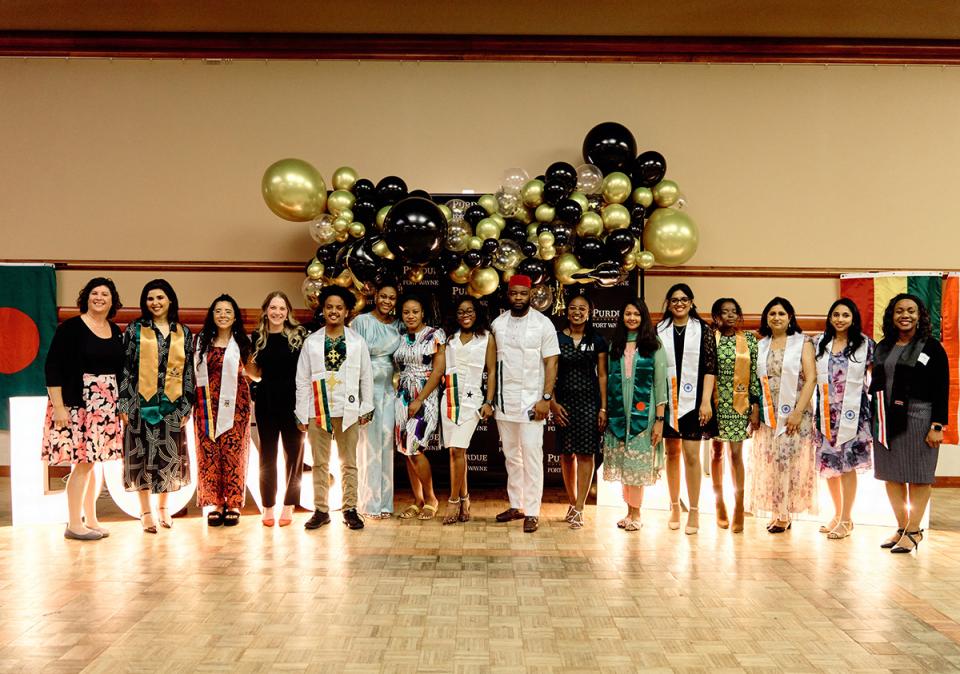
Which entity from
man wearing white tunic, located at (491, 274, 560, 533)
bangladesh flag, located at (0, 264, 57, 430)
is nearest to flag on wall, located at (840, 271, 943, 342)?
man wearing white tunic, located at (491, 274, 560, 533)

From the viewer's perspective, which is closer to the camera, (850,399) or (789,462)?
(850,399)

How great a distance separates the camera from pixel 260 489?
4.63 m

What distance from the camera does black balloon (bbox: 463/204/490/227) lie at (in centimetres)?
520

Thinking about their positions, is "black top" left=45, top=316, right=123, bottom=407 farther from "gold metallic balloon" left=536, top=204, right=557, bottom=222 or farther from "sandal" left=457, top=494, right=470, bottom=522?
"gold metallic balloon" left=536, top=204, right=557, bottom=222

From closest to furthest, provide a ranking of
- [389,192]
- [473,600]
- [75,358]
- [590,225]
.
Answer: [473,600]
[75,358]
[590,225]
[389,192]

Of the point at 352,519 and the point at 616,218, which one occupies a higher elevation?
the point at 616,218

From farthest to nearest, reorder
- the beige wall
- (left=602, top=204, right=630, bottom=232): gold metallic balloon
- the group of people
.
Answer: the beige wall, (left=602, top=204, right=630, bottom=232): gold metallic balloon, the group of people

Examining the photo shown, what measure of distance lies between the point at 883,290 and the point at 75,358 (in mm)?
6018

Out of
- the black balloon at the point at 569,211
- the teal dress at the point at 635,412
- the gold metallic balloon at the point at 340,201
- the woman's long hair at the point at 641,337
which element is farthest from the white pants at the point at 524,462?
the gold metallic balloon at the point at 340,201

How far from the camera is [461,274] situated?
16.6 feet

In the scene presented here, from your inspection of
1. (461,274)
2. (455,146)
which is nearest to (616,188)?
(461,274)

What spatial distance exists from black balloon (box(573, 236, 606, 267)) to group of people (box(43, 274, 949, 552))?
0.64 m

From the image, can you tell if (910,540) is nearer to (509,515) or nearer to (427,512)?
(509,515)

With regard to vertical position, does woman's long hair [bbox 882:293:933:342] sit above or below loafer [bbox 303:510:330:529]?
above
